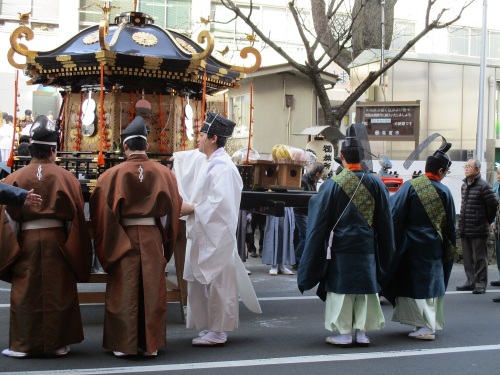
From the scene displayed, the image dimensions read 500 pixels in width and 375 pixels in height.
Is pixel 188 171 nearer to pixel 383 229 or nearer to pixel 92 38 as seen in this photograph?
pixel 383 229

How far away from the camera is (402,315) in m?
7.35

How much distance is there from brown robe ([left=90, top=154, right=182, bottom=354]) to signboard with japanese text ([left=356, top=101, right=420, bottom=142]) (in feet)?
38.7

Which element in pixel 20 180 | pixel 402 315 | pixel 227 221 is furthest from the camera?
pixel 402 315

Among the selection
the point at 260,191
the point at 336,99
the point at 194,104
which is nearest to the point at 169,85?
the point at 194,104

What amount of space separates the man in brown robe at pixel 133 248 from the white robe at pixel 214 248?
0.45 meters

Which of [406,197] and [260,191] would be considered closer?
[406,197]

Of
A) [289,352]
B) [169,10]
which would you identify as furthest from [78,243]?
[169,10]

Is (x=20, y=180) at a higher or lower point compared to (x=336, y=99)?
lower

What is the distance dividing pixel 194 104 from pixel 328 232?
3859 mm

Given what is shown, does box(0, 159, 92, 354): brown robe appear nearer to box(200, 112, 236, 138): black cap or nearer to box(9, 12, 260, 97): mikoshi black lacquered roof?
box(200, 112, 236, 138): black cap

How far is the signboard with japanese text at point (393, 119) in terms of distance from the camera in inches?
686

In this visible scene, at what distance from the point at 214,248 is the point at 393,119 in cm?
1174

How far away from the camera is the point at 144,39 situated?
29.2ft

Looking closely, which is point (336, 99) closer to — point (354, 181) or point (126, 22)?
point (126, 22)
